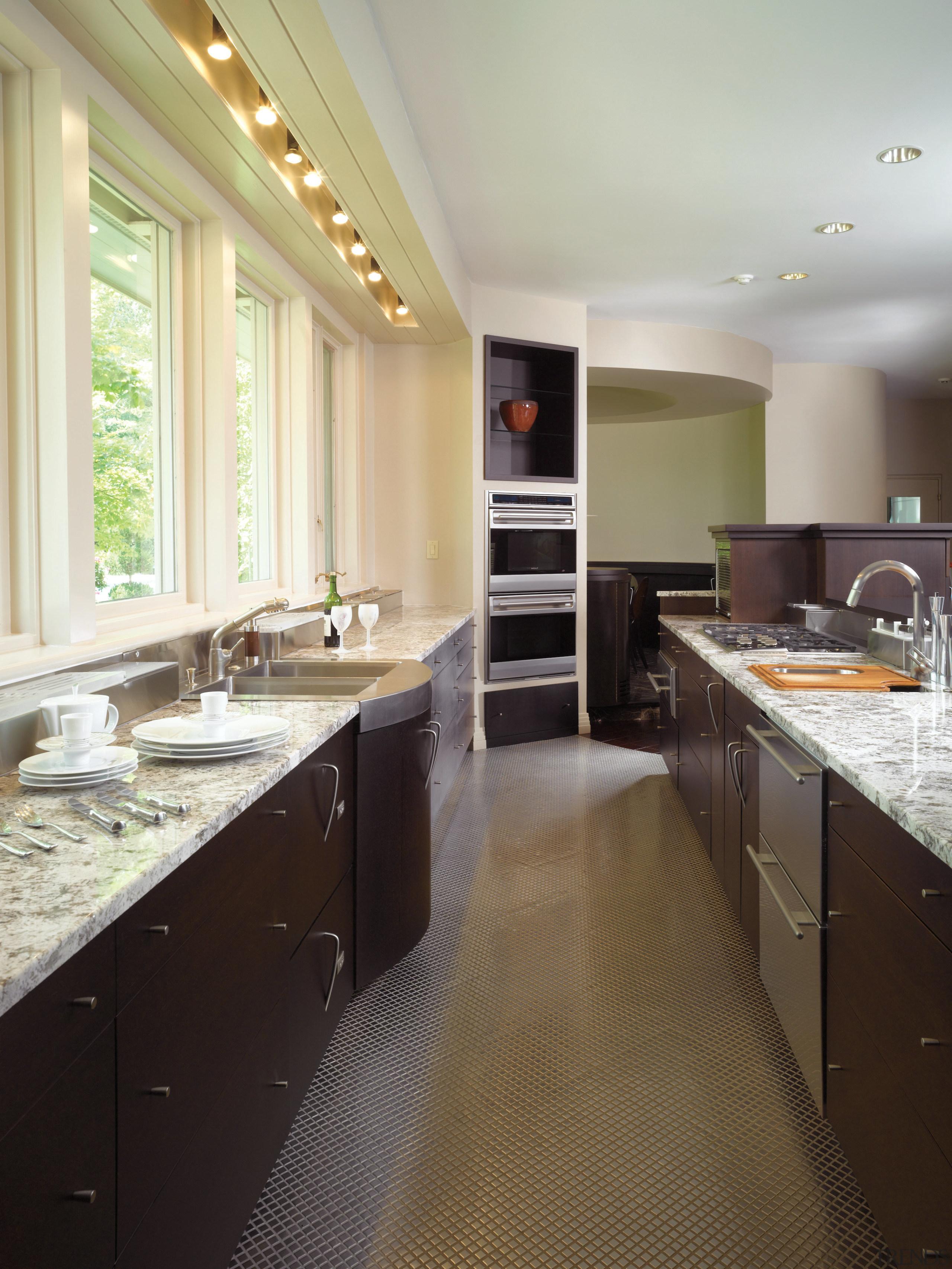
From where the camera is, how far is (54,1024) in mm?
816

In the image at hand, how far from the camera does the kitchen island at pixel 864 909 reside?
1.15 meters

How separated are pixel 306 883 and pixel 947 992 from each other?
1.12m

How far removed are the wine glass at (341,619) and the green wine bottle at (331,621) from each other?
0.01 metres

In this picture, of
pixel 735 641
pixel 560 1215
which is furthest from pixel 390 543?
pixel 560 1215

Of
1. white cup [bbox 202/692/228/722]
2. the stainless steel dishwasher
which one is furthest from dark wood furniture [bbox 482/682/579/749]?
white cup [bbox 202/692/228/722]

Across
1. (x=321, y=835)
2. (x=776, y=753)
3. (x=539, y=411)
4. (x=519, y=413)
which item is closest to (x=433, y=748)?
(x=321, y=835)

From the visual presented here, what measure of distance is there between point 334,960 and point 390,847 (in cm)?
39

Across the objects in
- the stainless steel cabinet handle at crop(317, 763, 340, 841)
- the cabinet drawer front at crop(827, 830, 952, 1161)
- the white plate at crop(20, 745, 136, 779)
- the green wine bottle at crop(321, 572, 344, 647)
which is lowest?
the cabinet drawer front at crop(827, 830, 952, 1161)

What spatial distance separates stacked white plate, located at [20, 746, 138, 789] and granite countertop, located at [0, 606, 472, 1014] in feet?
0.06

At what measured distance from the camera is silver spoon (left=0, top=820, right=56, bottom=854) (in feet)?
3.59

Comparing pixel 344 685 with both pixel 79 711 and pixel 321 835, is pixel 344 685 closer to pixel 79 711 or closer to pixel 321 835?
pixel 321 835

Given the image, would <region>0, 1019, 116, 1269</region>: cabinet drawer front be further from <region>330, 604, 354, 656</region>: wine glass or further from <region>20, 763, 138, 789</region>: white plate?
<region>330, 604, 354, 656</region>: wine glass

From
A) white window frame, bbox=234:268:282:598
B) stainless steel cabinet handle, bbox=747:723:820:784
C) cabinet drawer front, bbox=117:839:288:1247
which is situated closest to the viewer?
cabinet drawer front, bbox=117:839:288:1247

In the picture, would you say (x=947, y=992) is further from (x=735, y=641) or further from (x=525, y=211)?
(x=525, y=211)
